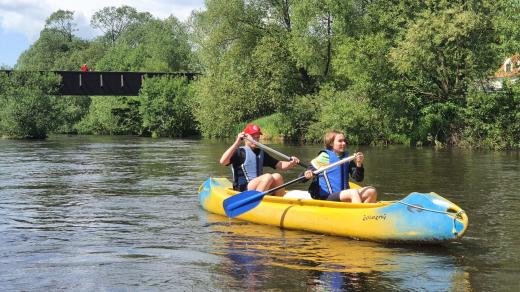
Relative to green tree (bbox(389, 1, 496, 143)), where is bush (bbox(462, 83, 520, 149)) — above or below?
below

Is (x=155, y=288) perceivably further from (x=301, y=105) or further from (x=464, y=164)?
(x=301, y=105)

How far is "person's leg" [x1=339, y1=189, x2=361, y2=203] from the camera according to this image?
27.3ft

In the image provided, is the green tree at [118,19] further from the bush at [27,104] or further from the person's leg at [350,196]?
the person's leg at [350,196]

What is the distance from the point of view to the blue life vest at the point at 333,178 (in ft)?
28.7

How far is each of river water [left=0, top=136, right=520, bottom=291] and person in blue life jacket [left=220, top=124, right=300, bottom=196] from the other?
2.03ft

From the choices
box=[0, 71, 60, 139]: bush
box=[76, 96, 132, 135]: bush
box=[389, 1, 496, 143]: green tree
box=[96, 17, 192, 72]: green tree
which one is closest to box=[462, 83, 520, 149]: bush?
box=[389, 1, 496, 143]: green tree

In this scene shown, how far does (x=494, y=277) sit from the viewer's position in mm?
6367

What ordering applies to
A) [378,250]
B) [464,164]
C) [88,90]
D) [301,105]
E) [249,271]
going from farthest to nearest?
1. [88,90]
2. [301,105]
3. [464,164]
4. [378,250]
5. [249,271]

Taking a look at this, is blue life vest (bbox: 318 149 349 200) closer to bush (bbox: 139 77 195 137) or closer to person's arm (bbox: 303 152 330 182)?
person's arm (bbox: 303 152 330 182)

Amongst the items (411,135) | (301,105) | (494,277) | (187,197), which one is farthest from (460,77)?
(494,277)

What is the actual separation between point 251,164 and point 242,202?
2.12ft

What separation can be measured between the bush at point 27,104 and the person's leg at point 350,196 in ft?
121

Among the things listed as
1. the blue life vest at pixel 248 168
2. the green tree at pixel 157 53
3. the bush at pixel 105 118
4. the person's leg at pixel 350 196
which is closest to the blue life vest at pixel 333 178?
the person's leg at pixel 350 196

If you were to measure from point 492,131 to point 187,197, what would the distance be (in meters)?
17.4
